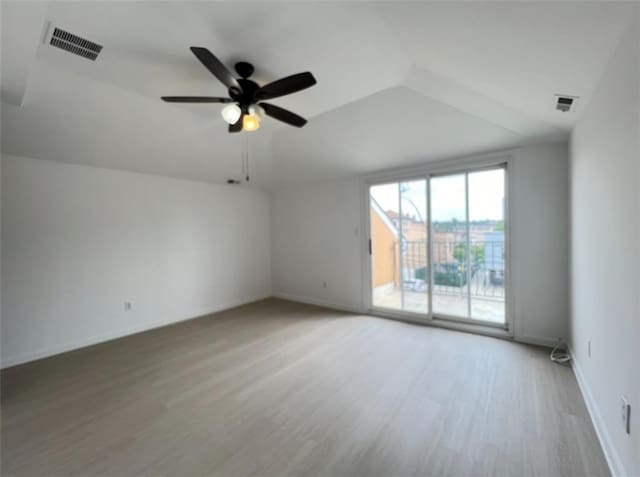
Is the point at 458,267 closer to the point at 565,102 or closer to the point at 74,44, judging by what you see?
the point at 565,102

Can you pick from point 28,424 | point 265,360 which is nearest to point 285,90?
point 265,360

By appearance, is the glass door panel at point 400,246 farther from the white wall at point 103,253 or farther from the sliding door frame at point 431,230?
the white wall at point 103,253

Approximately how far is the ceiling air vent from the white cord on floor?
92.9 inches

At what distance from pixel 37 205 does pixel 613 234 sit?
17.1ft

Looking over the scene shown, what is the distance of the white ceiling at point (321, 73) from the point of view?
146 cm

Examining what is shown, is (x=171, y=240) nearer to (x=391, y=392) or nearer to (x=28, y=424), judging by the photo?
(x=28, y=424)

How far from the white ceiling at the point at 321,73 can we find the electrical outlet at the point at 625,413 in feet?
5.95

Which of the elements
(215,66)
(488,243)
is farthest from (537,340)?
(215,66)

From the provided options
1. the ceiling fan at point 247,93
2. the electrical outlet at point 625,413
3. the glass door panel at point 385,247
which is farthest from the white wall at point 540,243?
the ceiling fan at point 247,93

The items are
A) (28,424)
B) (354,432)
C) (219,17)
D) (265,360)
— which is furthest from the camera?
(265,360)

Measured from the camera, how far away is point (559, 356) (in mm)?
2752

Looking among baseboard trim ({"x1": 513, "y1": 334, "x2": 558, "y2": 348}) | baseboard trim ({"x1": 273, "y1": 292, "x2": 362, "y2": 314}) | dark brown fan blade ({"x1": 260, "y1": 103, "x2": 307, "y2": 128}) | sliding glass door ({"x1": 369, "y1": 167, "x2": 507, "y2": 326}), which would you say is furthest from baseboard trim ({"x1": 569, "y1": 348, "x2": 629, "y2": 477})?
dark brown fan blade ({"x1": 260, "y1": 103, "x2": 307, "y2": 128})

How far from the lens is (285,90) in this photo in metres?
1.90

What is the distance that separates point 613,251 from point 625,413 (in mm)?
835
